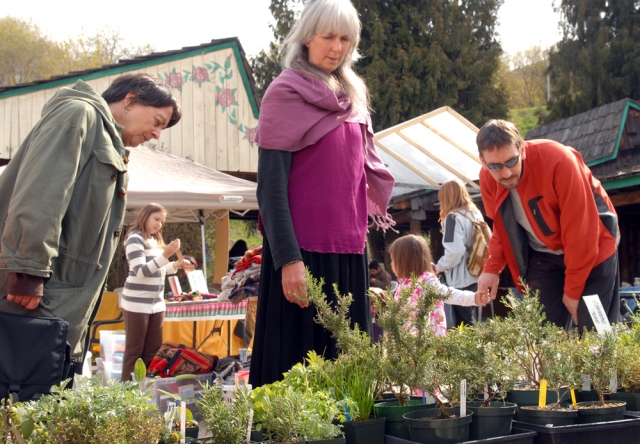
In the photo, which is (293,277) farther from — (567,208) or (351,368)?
(567,208)

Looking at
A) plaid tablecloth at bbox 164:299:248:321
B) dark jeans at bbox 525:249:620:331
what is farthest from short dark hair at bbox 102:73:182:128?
plaid tablecloth at bbox 164:299:248:321

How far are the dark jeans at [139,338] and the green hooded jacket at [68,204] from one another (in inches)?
127

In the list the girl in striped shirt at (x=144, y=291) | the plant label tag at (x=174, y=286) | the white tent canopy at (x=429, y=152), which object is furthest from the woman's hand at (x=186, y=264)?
the white tent canopy at (x=429, y=152)

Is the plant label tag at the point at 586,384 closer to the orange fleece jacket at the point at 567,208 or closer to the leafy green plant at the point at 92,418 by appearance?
the orange fleece jacket at the point at 567,208

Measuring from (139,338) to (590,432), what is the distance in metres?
4.27

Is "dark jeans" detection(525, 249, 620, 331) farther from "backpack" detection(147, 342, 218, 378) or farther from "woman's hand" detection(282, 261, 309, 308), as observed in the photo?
"backpack" detection(147, 342, 218, 378)

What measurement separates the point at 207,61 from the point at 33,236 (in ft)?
34.9

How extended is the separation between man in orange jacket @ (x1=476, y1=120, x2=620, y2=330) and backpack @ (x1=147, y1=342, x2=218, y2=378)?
2.38 meters

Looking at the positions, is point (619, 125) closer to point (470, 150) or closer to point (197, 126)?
point (470, 150)

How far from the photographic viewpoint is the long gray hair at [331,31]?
249 centimetres

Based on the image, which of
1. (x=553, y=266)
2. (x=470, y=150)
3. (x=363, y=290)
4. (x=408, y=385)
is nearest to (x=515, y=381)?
(x=408, y=385)

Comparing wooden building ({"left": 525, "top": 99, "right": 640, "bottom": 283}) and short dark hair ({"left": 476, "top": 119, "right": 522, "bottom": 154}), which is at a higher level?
wooden building ({"left": 525, "top": 99, "right": 640, "bottom": 283})

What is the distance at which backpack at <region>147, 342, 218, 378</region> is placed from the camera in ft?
16.1

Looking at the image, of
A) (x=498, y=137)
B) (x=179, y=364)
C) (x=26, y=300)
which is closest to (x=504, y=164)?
Answer: (x=498, y=137)
